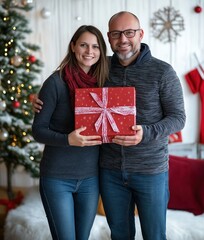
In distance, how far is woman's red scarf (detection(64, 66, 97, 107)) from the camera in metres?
1.58

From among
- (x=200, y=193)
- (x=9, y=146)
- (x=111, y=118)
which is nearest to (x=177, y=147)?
(x=200, y=193)

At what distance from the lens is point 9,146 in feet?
10.0

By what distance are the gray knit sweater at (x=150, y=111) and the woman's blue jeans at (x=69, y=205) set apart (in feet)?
0.51

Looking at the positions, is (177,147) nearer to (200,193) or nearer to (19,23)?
(200,193)

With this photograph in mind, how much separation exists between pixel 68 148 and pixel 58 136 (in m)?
0.12

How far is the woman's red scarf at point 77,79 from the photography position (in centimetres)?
158

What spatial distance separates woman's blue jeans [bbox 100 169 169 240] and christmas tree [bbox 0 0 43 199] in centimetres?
155

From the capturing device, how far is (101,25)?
351 centimetres

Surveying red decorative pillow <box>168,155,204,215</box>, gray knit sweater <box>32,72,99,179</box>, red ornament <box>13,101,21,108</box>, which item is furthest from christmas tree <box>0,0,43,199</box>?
gray knit sweater <box>32,72,99,179</box>

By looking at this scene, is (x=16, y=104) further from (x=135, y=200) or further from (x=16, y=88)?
(x=135, y=200)

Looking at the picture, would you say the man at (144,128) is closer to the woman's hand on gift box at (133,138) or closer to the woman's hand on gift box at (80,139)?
the woman's hand on gift box at (133,138)

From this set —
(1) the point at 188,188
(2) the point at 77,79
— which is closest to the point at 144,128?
(2) the point at 77,79

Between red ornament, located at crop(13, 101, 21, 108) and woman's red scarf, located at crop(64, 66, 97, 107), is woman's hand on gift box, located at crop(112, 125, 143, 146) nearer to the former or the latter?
woman's red scarf, located at crop(64, 66, 97, 107)

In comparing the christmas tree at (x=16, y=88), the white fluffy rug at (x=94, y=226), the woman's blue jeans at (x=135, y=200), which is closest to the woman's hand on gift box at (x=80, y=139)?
the woman's blue jeans at (x=135, y=200)
